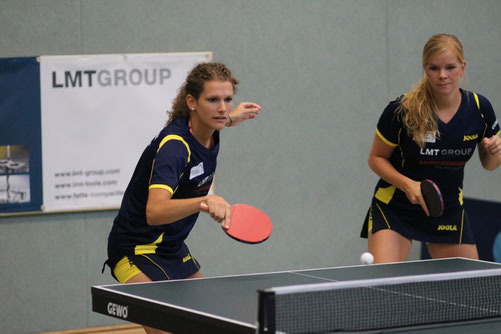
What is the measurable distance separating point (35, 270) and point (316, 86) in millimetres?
2626

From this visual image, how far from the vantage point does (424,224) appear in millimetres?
3977

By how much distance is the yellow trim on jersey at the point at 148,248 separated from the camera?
3.47 m

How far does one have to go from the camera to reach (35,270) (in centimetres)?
546

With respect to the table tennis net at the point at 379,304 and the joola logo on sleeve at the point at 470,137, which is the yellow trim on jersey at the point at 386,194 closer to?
the joola logo on sleeve at the point at 470,137

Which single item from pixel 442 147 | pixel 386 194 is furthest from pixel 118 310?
pixel 442 147

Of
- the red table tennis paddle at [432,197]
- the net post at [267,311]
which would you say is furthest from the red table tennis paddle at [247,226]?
the red table tennis paddle at [432,197]

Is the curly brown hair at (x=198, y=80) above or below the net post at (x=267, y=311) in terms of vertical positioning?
above

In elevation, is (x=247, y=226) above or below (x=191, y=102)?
below

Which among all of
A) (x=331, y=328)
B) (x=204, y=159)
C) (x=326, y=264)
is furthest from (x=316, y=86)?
(x=331, y=328)

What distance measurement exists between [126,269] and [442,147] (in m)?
1.71

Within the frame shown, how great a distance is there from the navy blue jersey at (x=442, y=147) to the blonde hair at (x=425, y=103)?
47 mm

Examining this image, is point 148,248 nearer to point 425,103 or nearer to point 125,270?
point 125,270

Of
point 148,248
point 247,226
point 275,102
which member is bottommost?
point 148,248

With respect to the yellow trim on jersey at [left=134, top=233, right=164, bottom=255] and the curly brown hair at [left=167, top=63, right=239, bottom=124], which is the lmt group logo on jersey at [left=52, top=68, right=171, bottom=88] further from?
the yellow trim on jersey at [left=134, top=233, right=164, bottom=255]
